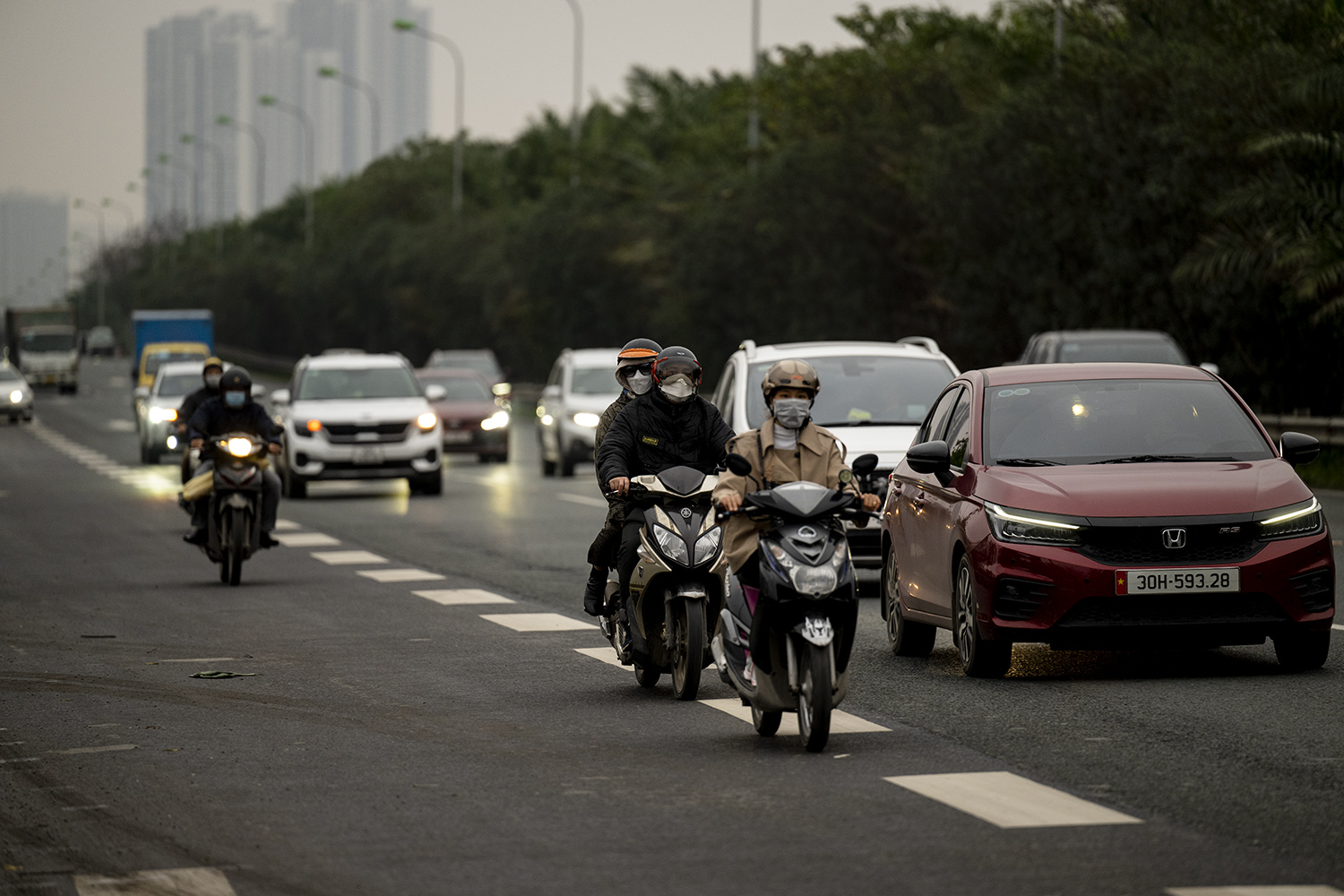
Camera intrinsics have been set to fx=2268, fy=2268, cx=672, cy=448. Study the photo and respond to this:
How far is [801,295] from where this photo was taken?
53.9 metres

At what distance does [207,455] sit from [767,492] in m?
9.18

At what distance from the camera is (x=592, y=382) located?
33.2 metres

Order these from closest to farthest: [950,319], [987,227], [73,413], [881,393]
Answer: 1. [881,393]
2. [987,227]
3. [950,319]
4. [73,413]

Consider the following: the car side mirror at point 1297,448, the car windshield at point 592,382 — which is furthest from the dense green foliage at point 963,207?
the car side mirror at point 1297,448

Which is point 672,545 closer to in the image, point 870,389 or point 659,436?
point 659,436

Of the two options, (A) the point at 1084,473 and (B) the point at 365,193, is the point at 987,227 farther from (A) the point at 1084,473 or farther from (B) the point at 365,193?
(B) the point at 365,193

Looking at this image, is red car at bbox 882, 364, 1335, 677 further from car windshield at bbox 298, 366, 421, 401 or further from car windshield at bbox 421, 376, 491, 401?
car windshield at bbox 421, 376, 491, 401

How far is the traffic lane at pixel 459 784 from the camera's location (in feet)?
21.0

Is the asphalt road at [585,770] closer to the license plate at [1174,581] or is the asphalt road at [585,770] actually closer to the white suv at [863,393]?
the license plate at [1174,581]

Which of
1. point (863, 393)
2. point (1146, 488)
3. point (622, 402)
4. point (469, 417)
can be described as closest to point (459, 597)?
point (863, 393)

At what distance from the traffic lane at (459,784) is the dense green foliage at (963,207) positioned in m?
18.1

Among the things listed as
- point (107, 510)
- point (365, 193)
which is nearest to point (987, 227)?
point (107, 510)

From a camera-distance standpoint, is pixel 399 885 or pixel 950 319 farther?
pixel 950 319

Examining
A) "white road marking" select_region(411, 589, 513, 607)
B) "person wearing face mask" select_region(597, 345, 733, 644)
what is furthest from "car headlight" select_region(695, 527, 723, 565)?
"white road marking" select_region(411, 589, 513, 607)
